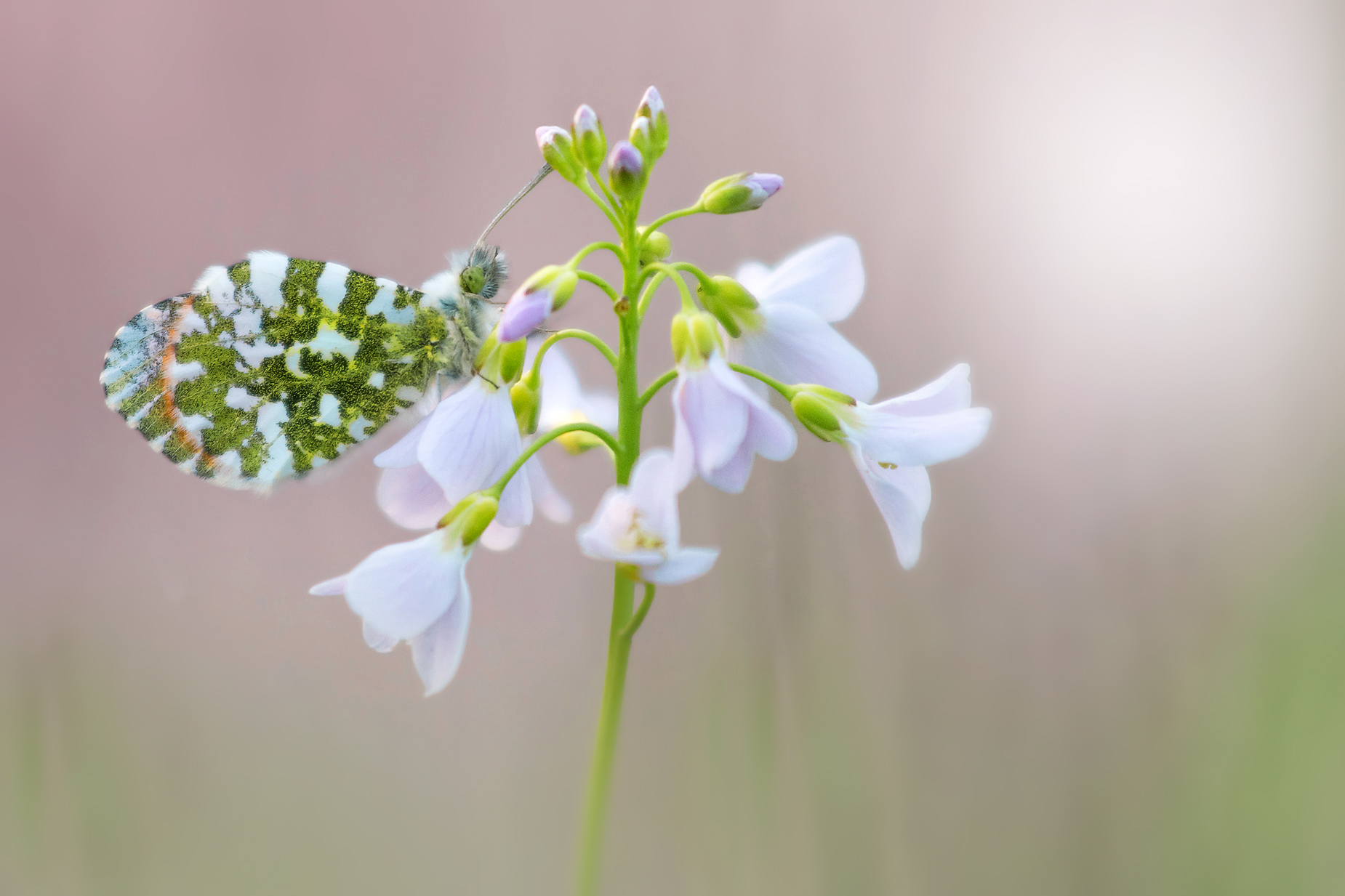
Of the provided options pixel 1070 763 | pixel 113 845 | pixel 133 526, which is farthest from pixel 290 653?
pixel 1070 763

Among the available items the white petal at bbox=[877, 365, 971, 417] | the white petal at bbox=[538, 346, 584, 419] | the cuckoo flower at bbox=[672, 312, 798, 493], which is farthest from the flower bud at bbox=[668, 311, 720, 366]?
the white petal at bbox=[538, 346, 584, 419]

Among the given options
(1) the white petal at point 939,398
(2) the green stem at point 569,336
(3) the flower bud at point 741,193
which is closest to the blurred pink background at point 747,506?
(2) the green stem at point 569,336

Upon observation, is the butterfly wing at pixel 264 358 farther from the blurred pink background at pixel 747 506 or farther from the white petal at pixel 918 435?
the white petal at pixel 918 435

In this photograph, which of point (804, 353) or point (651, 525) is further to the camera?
point (804, 353)

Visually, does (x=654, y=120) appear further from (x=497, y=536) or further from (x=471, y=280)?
(x=497, y=536)

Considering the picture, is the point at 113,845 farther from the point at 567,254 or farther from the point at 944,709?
the point at 567,254

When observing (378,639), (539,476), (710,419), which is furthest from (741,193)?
(378,639)
